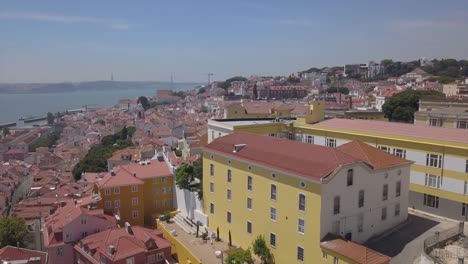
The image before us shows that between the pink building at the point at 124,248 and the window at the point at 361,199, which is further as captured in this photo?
the pink building at the point at 124,248

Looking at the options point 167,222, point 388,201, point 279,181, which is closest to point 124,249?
point 167,222

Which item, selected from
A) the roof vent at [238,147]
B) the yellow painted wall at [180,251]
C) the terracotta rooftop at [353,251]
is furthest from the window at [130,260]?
the terracotta rooftop at [353,251]

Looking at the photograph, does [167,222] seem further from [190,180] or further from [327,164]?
[327,164]

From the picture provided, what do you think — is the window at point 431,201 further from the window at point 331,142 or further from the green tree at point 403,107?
the green tree at point 403,107

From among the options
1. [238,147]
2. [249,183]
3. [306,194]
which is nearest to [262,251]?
[249,183]

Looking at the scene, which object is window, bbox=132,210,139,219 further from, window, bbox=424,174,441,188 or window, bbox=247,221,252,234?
window, bbox=424,174,441,188

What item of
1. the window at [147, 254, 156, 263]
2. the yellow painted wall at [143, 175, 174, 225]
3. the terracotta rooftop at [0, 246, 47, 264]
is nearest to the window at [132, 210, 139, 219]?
the yellow painted wall at [143, 175, 174, 225]
